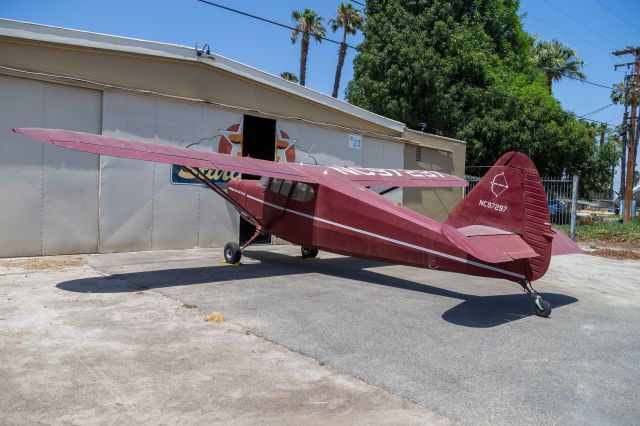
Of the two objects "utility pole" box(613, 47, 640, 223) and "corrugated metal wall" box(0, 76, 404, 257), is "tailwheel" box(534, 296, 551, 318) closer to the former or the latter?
"corrugated metal wall" box(0, 76, 404, 257)

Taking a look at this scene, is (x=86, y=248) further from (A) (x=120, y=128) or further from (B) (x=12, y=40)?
(B) (x=12, y=40)

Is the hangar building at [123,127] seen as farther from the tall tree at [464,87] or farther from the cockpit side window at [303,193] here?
the tall tree at [464,87]

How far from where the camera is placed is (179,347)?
5395 mm

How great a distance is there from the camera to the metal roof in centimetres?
1081

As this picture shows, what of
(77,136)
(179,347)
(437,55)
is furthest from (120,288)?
(437,55)

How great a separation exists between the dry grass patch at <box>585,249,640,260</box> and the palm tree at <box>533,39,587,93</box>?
3011cm

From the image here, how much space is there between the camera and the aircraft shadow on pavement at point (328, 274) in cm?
750

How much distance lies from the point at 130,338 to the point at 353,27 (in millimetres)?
45435

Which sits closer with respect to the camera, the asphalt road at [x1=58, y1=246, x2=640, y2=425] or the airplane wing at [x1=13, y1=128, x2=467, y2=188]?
the asphalt road at [x1=58, y1=246, x2=640, y2=425]

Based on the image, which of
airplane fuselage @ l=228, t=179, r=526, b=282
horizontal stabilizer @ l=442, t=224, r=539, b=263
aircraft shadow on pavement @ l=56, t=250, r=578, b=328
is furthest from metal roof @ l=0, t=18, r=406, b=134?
horizontal stabilizer @ l=442, t=224, r=539, b=263

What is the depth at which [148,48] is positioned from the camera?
41.9ft

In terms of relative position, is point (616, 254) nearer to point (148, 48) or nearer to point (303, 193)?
point (303, 193)

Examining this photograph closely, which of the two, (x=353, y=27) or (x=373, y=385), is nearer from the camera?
(x=373, y=385)

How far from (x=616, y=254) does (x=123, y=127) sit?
55.0ft
